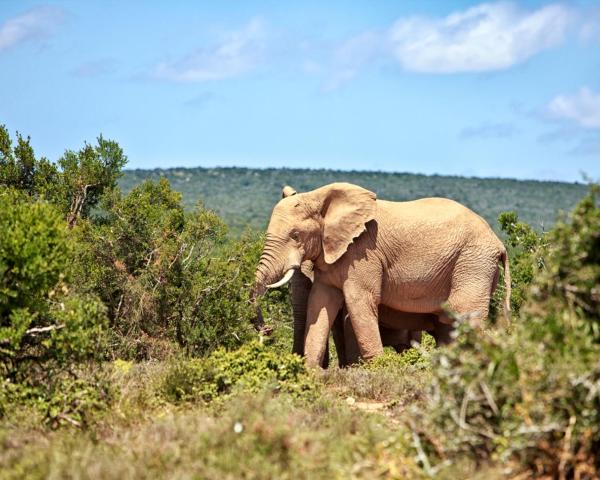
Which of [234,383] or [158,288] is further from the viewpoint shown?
[158,288]

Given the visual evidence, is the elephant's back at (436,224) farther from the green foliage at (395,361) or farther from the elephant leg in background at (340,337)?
the elephant leg in background at (340,337)

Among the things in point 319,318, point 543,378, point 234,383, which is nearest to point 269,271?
point 319,318

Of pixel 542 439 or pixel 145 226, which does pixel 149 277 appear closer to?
pixel 145 226

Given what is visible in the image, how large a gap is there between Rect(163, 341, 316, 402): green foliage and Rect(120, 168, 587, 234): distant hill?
8999cm

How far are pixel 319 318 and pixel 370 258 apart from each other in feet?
3.79

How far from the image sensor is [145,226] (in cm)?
1784

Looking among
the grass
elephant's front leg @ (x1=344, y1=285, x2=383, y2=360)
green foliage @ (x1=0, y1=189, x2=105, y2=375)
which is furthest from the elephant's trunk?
the grass

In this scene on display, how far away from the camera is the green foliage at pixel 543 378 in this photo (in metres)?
8.02

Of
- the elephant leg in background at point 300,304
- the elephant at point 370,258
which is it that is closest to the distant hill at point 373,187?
the elephant leg in background at point 300,304

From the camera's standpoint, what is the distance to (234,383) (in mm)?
12312

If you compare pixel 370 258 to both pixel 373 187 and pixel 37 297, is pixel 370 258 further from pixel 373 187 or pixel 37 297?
pixel 373 187

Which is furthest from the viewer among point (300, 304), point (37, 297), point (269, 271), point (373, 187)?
point (373, 187)

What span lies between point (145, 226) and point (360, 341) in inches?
158

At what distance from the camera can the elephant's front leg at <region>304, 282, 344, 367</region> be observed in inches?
642
